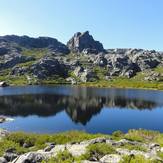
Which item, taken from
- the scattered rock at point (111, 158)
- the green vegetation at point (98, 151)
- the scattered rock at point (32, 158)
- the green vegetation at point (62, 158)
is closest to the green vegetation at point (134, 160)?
the scattered rock at point (111, 158)

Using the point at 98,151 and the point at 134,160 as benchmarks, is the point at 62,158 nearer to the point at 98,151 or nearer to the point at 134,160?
the point at 98,151

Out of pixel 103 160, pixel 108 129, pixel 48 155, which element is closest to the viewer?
pixel 103 160

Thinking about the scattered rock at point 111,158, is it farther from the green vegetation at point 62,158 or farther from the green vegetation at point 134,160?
the green vegetation at point 62,158

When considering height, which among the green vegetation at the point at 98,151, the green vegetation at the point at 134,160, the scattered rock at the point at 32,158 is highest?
the green vegetation at the point at 134,160

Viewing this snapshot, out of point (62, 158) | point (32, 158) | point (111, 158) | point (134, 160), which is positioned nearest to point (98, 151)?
point (111, 158)

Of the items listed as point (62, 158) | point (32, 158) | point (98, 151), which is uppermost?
point (62, 158)

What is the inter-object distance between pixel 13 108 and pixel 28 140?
246ft

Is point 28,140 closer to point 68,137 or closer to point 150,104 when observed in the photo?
point 68,137

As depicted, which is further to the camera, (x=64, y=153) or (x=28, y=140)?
(x=28, y=140)

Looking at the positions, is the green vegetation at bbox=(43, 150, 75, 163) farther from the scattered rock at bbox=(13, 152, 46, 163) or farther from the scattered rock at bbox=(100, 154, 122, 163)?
the scattered rock at bbox=(100, 154, 122, 163)

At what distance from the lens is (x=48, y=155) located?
85.9ft

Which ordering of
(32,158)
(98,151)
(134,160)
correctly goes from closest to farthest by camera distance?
(134,160)
(32,158)
(98,151)

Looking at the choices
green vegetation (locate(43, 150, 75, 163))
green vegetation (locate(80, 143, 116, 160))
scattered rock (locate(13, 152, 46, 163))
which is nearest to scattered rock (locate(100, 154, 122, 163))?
green vegetation (locate(80, 143, 116, 160))

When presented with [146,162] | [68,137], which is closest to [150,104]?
[68,137]
